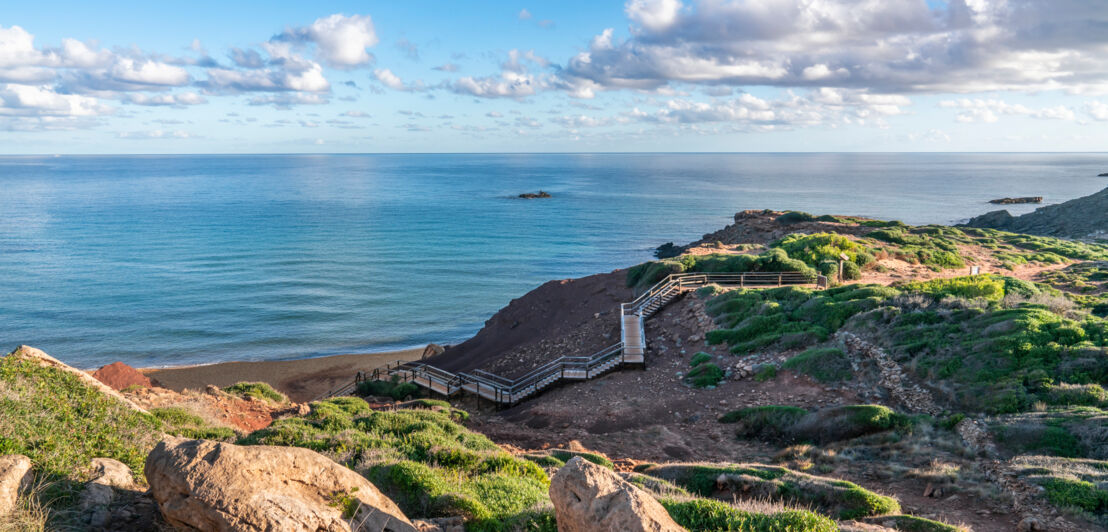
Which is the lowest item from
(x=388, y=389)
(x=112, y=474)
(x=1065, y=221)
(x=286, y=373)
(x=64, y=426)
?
(x=286, y=373)

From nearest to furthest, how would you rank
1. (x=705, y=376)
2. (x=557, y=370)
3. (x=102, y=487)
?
1. (x=102, y=487)
2. (x=705, y=376)
3. (x=557, y=370)

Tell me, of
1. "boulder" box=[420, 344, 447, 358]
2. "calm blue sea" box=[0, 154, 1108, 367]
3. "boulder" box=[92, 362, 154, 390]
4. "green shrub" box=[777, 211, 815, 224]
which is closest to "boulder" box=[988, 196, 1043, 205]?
"calm blue sea" box=[0, 154, 1108, 367]

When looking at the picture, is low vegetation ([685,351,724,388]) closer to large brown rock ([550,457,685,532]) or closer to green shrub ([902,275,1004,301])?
green shrub ([902,275,1004,301])

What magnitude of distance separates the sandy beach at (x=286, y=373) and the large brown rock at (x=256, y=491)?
924 inches

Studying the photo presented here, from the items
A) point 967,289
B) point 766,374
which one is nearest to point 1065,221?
point 967,289

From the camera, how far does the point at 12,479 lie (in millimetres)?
6562

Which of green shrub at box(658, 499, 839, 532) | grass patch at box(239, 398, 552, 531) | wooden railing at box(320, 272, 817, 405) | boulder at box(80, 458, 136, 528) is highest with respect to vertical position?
boulder at box(80, 458, 136, 528)

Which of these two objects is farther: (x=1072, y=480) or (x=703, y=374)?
(x=703, y=374)

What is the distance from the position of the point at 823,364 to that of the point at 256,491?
1725 cm

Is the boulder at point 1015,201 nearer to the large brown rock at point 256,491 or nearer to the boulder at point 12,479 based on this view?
the large brown rock at point 256,491

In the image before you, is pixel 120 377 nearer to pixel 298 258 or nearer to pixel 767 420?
pixel 767 420

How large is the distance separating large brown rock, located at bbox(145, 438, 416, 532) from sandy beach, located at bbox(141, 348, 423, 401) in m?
23.5

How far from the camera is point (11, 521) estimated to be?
20.3 feet

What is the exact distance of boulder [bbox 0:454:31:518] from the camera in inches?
250
